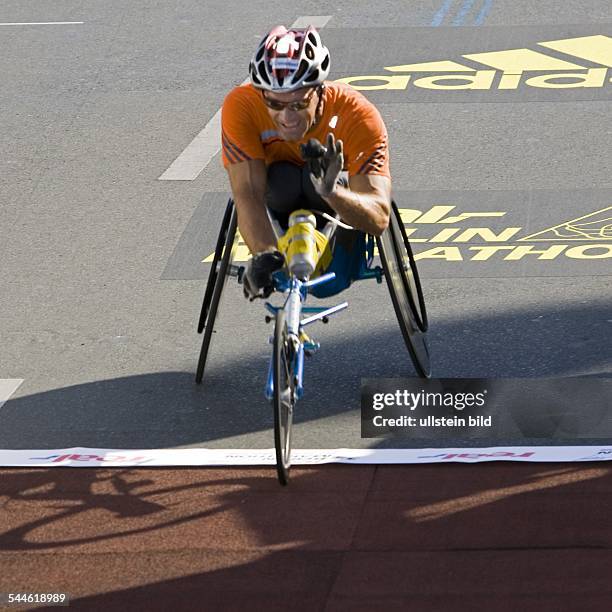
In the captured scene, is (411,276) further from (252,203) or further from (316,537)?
(316,537)

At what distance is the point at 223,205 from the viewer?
10469 mm

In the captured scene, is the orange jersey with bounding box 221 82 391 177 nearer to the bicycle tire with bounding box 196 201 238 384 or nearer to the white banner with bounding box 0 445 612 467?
the bicycle tire with bounding box 196 201 238 384

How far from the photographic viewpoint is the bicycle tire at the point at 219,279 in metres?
7.13

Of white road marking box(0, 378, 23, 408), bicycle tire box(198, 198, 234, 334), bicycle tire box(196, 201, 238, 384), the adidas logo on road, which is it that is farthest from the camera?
the adidas logo on road

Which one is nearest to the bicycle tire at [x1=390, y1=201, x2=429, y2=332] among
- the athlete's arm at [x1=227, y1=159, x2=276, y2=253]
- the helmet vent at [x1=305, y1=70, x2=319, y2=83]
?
the athlete's arm at [x1=227, y1=159, x2=276, y2=253]

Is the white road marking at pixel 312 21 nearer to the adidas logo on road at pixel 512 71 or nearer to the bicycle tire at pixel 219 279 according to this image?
the adidas logo on road at pixel 512 71

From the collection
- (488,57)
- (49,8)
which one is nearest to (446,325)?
(488,57)

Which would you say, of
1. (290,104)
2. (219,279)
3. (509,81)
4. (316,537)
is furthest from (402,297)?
(509,81)

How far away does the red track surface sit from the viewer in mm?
5340

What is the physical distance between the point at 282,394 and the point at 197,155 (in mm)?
5850

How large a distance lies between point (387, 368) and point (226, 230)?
115 centimetres

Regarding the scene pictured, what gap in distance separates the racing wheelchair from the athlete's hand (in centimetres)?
63

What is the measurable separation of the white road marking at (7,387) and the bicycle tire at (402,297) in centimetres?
211

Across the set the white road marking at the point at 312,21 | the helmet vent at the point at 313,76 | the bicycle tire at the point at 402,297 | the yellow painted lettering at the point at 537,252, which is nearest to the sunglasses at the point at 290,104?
the helmet vent at the point at 313,76
